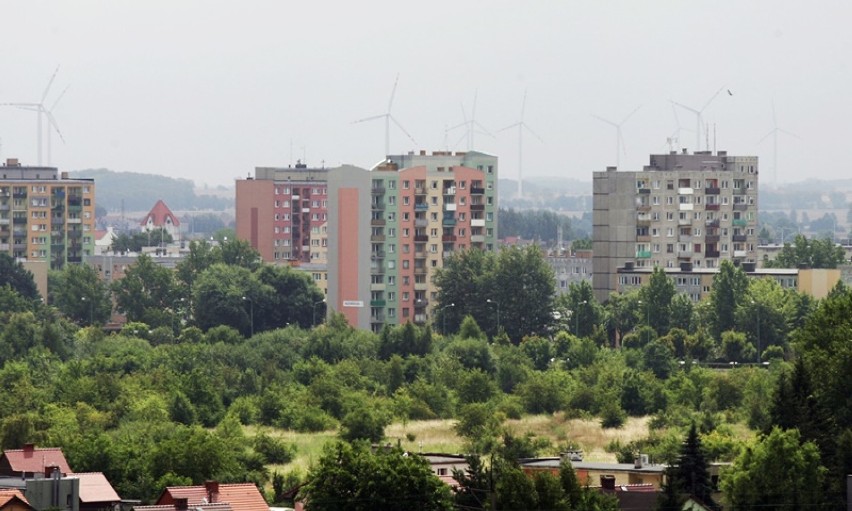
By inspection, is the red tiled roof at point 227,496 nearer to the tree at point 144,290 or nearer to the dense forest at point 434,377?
the dense forest at point 434,377

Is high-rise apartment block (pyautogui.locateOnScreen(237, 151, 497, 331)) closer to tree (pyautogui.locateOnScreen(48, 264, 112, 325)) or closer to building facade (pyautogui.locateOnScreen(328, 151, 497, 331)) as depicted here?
building facade (pyautogui.locateOnScreen(328, 151, 497, 331))

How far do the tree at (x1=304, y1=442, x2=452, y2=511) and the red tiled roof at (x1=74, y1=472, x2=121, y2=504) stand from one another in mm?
3881

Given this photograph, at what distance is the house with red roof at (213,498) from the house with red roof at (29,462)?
4.65 meters

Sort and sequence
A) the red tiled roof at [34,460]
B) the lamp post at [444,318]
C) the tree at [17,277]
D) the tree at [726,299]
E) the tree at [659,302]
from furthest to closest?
the tree at [17,277] → the lamp post at [444,318] → the tree at [659,302] → the tree at [726,299] → the red tiled roof at [34,460]

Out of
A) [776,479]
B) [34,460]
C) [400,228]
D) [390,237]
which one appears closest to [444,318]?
[390,237]

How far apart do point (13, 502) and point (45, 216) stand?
98715mm

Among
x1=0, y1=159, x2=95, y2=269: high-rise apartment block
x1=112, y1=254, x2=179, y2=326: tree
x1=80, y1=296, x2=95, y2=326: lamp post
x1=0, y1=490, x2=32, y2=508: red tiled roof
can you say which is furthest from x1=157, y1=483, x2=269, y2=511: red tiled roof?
x1=0, y1=159, x2=95, y2=269: high-rise apartment block

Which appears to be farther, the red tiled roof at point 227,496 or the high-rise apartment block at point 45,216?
the high-rise apartment block at point 45,216

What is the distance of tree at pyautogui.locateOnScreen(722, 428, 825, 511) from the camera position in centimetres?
4638

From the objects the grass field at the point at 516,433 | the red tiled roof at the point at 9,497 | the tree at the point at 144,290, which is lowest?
the grass field at the point at 516,433

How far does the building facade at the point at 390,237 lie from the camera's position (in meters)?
110

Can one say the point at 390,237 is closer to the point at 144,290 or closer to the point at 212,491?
the point at 144,290

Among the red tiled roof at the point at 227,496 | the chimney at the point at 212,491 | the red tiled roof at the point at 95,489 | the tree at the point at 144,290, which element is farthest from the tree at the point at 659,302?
the chimney at the point at 212,491

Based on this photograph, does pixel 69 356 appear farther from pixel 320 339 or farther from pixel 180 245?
pixel 180 245
